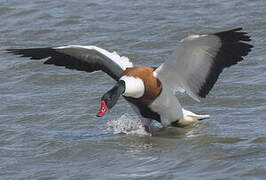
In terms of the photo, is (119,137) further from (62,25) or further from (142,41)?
(62,25)

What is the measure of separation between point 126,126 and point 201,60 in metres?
1.48

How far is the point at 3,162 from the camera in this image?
Result: 298 inches

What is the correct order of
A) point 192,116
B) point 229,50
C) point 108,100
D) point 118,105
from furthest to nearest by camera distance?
point 118,105 < point 192,116 < point 229,50 < point 108,100

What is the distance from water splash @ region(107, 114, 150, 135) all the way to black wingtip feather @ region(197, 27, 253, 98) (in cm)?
115

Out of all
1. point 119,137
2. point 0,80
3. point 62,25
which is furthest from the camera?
point 62,25

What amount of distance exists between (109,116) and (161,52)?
271 centimetres

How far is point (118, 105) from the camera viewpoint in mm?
9820

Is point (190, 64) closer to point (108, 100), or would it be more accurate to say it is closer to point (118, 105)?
point (108, 100)

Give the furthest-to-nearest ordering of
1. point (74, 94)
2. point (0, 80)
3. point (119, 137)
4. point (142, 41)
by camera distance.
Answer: point (142, 41), point (0, 80), point (74, 94), point (119, 137)

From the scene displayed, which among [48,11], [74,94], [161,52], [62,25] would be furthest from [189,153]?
[48,11]

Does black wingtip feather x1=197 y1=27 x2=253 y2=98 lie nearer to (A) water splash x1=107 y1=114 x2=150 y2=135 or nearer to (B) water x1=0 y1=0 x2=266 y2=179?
(B) water x1=0 y1=0 x2=266 y2=179

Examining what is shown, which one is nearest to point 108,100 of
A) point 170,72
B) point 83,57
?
point 170,72

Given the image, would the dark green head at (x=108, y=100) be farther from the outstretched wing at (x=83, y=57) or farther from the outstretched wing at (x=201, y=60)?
the outstretched wing at (x=83, y=57)

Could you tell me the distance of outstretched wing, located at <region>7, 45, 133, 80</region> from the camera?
28.4 feet
